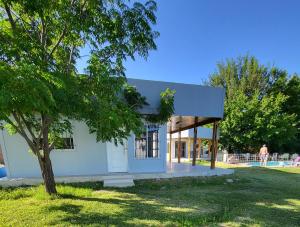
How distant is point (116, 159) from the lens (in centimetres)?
1033

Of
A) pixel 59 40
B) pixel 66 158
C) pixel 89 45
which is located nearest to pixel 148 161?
pixel 66 158

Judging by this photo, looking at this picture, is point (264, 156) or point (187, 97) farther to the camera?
point (264, 156)

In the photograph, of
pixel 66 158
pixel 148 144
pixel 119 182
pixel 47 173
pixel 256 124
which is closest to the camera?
pixel 47 173

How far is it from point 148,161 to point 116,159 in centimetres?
150

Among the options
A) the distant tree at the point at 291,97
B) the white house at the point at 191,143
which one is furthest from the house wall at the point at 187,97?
the distant tree at the point at 291,97

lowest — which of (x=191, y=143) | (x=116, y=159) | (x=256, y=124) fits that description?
(x=191, y=143)

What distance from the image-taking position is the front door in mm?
10297

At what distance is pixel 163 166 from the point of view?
1048cm

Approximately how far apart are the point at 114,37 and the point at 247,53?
86.4 ft

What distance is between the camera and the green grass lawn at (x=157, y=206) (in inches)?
193

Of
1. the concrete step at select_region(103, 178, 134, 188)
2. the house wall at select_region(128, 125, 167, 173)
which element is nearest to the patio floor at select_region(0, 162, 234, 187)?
the concrete step at select_region(103, 178, 134, 188)

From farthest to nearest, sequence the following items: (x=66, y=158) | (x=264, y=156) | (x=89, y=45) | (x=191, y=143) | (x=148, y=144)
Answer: (x=191, y=143) < (x=264, y=156) < (x=148, y=144) < (x=66, y=158) < (x=89, y=45)

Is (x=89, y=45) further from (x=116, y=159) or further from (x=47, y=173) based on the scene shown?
(x=116, y=159)

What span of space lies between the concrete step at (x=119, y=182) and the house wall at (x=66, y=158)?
128 cm
